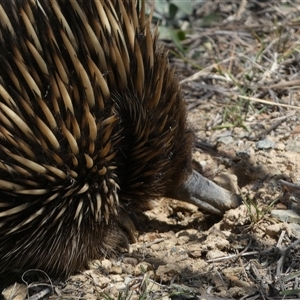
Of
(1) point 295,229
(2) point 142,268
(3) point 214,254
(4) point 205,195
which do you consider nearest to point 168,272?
(2) point 142,268

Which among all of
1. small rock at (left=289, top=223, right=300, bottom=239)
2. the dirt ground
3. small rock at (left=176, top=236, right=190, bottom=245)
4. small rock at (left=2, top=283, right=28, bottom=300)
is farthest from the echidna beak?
small rock at (left=2, top=283, right=28, bottom=300)

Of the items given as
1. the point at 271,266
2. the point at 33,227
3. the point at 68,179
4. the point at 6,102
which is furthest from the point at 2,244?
the point at 271,266

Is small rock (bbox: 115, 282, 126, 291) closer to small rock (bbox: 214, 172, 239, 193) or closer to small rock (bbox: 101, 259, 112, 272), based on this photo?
small rock (bbox: 101, 259, 112, 272)

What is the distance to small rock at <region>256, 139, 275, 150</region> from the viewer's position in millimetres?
3328

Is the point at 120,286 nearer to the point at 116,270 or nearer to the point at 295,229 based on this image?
the point at 116,270

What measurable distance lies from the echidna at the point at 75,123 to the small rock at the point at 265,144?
2.59 ft

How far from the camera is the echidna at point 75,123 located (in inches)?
92.2

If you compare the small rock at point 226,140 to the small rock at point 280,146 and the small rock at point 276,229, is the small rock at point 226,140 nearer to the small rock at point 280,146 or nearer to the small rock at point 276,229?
the small rock at point 280,146

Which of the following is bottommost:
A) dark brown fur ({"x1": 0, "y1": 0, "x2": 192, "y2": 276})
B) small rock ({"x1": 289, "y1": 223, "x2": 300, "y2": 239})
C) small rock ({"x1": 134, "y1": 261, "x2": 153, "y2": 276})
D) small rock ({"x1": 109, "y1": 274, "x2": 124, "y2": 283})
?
small rock ({"x1": 289, "y1": 223, "x2": 300, "y2": 239})

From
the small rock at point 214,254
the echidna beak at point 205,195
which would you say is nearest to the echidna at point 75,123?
the echidna beak at point 205,195

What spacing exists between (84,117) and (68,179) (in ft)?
0.83

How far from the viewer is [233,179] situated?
10.4 feet

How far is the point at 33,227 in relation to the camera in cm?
251

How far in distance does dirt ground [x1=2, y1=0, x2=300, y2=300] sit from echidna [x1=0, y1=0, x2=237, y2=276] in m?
0.28
